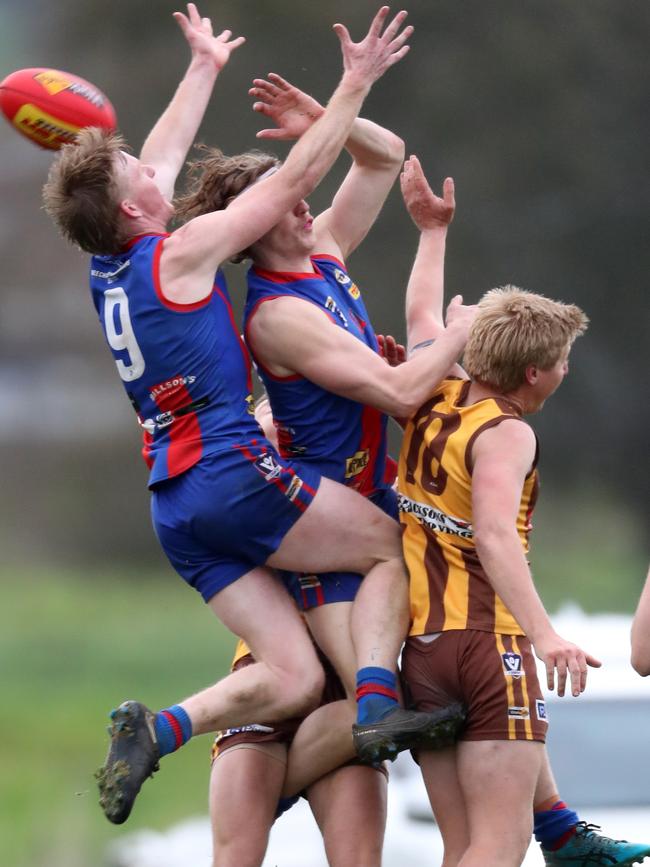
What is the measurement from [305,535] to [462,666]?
534mm

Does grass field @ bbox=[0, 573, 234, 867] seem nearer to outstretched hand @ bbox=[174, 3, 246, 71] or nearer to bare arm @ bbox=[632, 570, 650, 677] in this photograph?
outstretched hand @ bbox=[174, 3, 246, 71]

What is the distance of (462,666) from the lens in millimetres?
3701

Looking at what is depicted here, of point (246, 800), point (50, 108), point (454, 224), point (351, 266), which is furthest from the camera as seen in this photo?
point (454, 224)

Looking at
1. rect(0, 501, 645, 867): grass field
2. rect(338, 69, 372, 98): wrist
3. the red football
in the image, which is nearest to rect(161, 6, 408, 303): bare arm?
rect(338, 69, 372, 98): wrist

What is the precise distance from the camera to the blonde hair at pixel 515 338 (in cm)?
377

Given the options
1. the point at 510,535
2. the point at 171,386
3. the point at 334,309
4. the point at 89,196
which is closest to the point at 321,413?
the point at 334,309

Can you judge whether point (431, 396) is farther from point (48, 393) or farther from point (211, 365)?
point (48, 393)

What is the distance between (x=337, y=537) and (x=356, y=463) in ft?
0.88

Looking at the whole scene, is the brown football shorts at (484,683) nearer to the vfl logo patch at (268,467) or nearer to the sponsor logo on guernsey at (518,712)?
the sponsor logo on guernsey at (518,712)

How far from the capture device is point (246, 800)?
412cm

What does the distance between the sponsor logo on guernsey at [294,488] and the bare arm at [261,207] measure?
54 cm

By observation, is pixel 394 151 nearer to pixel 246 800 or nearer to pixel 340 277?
pixel 340 277

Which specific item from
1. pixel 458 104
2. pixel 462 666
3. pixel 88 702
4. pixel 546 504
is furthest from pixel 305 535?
pixel 458 104

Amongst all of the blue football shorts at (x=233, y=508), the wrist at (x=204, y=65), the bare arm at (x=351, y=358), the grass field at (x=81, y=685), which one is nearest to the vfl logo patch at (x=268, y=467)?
the blue football shorts at (x=233, y=508)
